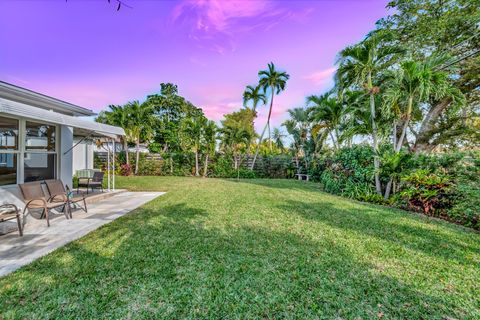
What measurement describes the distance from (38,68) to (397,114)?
52.4 ft

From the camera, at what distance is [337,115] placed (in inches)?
467

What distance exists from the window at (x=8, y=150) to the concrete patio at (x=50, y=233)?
110 cm

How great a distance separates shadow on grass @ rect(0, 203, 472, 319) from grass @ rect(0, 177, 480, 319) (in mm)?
14

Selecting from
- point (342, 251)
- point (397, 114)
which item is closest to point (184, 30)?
point (397, 114)

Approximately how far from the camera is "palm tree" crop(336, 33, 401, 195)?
8.33 meters

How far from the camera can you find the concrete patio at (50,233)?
11.5 ft

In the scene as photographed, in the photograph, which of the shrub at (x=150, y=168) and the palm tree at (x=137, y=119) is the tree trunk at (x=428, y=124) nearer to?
the shrub at (x=150, y=168)

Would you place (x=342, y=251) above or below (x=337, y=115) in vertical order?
below

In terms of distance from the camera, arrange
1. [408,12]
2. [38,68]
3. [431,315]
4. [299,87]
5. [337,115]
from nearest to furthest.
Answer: [431,315] < [38,68] < [337,115] < [408,12] < [299,87]

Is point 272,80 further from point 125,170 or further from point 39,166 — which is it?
point 39,166

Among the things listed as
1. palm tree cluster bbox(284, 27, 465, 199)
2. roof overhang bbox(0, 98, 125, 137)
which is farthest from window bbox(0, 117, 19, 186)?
palm tree cluster bbox(284, 27, 465, 199)

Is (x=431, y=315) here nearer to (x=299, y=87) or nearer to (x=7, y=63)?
(x=7, y=63)

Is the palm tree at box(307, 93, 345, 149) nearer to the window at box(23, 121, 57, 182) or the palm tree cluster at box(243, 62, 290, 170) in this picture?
the palm tree cluster at box(243, 62, 290, 170)

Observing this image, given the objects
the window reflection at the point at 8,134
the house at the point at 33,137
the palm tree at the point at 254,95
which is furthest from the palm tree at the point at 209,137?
the window reflection at the point at 8,134
